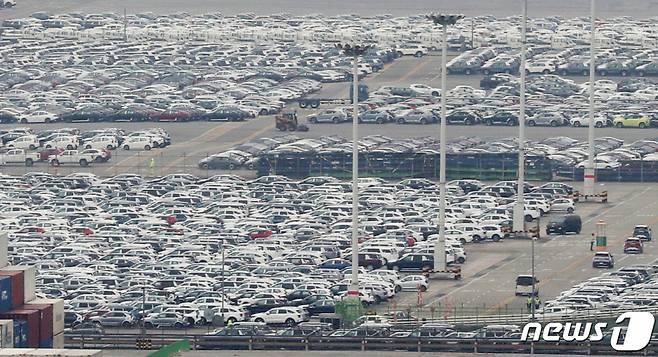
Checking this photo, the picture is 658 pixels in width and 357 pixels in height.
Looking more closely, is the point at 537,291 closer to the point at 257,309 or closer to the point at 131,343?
the point at 257,309

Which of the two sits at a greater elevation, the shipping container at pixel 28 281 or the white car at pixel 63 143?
the white car at pixel 63 143

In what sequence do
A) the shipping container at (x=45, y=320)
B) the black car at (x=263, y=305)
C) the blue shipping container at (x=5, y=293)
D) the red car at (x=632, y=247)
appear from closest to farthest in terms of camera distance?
the blue shipping container at (x=5, y=293)
the shipping container at (x=45, y=320)
the black car at (x=263, y=305)
the red car at (x=632, y=247)

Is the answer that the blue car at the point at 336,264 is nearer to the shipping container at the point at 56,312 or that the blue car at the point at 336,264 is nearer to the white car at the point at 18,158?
the shipping container at the point at 56,312

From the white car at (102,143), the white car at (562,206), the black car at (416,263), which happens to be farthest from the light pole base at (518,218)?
the white car at (102,143)

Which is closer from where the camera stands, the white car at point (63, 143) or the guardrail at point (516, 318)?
the guardrail at point (516, 318)

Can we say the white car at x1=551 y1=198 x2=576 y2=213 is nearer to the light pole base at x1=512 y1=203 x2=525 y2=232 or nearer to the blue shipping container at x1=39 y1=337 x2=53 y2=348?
the light pole base at x1=512 y1=203 x2=525 y2=232

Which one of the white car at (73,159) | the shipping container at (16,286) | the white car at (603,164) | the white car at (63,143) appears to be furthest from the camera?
the white car at (63,143)
